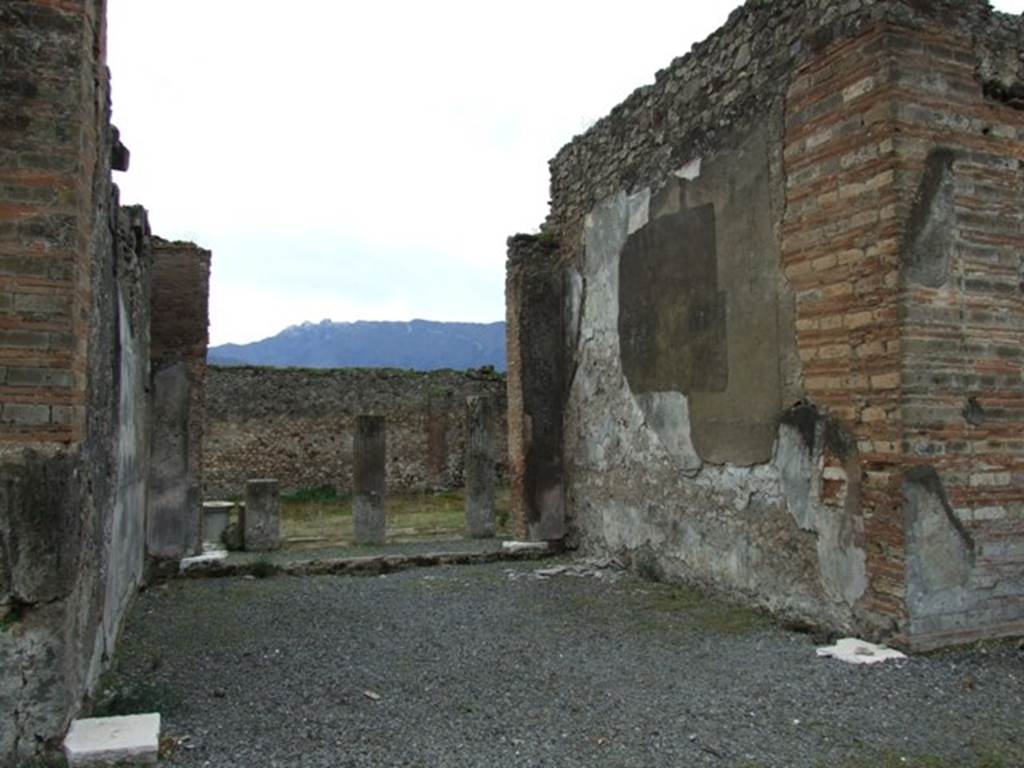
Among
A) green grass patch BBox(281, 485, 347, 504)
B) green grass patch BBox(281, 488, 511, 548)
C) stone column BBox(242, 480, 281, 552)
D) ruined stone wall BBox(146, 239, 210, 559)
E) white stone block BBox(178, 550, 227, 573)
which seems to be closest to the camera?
white stone block BBox(178, 550, 227, 573)

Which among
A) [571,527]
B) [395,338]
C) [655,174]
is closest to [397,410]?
[571,527]

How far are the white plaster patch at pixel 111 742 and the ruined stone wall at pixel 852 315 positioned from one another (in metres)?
3.77

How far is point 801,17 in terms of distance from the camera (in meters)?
5.65

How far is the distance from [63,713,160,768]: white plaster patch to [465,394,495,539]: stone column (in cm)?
820

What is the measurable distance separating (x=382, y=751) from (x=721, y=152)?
487 cm

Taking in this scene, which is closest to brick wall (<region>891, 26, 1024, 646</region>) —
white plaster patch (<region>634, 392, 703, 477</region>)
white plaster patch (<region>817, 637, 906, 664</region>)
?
white plaster patch (<region>817, 637, 906, 664</region>)

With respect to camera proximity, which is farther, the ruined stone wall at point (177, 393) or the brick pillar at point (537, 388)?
the brick pillar at point (537, 388)

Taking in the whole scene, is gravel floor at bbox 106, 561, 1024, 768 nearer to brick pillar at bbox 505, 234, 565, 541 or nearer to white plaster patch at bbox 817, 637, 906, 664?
white plaster patch at bbox 817, 637, 906, 664

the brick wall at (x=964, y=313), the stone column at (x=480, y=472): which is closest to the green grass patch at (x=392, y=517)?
the stone column at (x=480, y=472)

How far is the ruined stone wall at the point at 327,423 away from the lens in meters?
19.3

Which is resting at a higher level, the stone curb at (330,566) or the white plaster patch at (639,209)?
the white plaster patch at (639,209)

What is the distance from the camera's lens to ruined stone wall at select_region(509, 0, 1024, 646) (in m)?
4.84

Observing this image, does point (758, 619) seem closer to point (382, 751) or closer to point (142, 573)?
point (382, 751)

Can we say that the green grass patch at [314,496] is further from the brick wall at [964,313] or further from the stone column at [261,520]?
the brick wall at [964,313]
